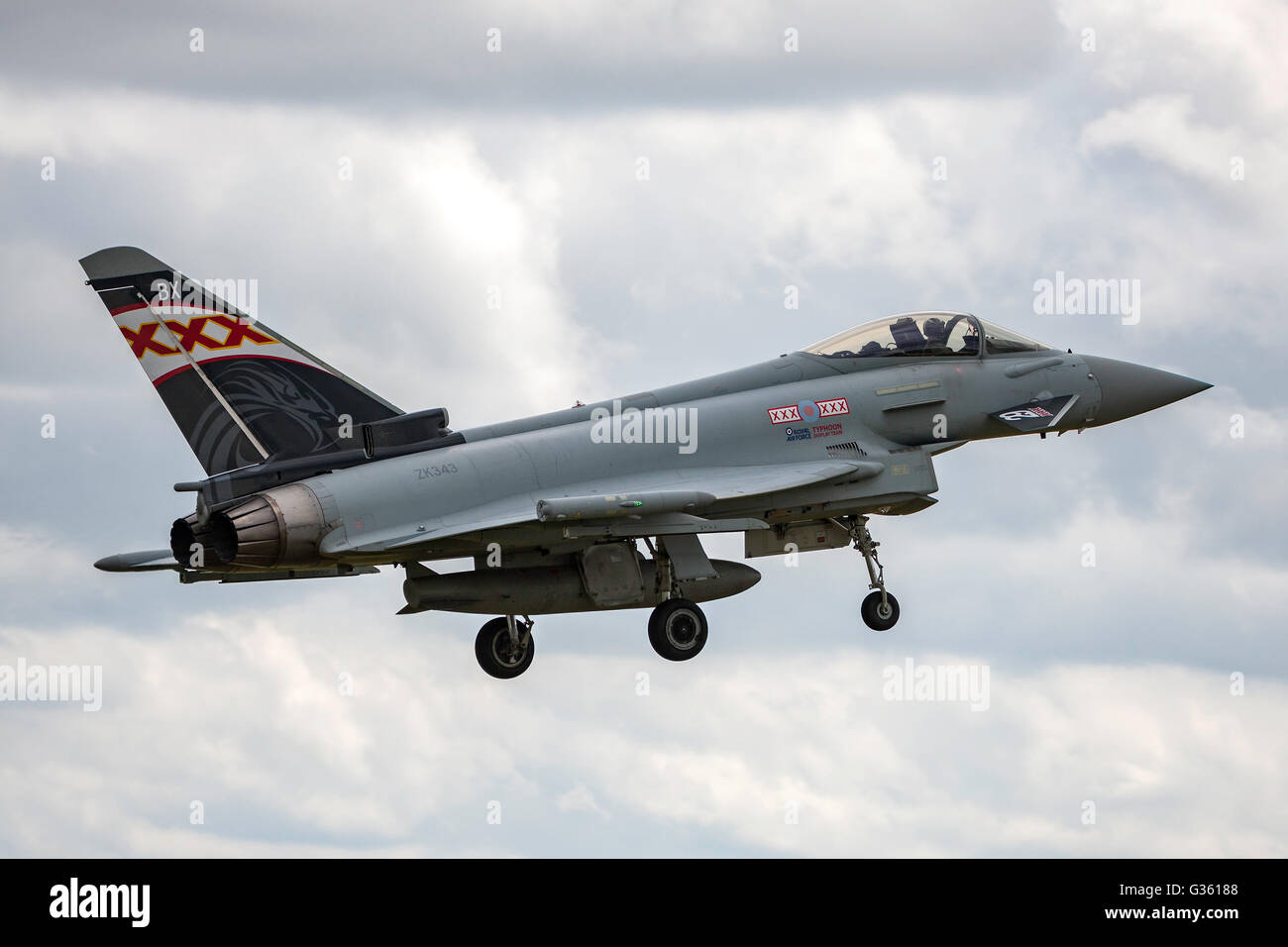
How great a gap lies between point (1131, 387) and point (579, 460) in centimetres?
858

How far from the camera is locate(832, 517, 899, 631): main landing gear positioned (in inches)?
1158

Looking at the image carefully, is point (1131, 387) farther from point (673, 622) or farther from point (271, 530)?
point (271, 530)

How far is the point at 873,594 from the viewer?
29.5m

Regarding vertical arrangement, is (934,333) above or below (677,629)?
above

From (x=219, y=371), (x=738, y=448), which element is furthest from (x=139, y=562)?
(x=738, y=448)

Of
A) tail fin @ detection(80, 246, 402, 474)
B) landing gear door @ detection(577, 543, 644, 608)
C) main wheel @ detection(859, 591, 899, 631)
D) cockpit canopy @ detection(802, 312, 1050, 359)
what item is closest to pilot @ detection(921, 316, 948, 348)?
cockpit canopy @ detection(802, 312, 1050, 359)

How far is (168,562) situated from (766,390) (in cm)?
854

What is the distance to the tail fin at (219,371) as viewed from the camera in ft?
86.7

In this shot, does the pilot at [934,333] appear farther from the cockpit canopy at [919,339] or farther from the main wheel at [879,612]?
the main wheel at [879,612]

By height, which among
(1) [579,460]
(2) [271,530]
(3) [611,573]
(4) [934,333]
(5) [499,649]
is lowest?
(5) [499,649]

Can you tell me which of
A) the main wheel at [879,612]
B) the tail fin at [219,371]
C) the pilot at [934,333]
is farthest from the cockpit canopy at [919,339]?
the tail fin at [219,371]

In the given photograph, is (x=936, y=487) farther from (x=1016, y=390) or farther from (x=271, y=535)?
(x=271, y=535)

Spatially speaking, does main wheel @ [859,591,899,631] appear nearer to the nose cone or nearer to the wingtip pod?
the nose cone

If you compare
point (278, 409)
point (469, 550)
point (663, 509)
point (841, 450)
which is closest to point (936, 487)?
point (841, 450)
